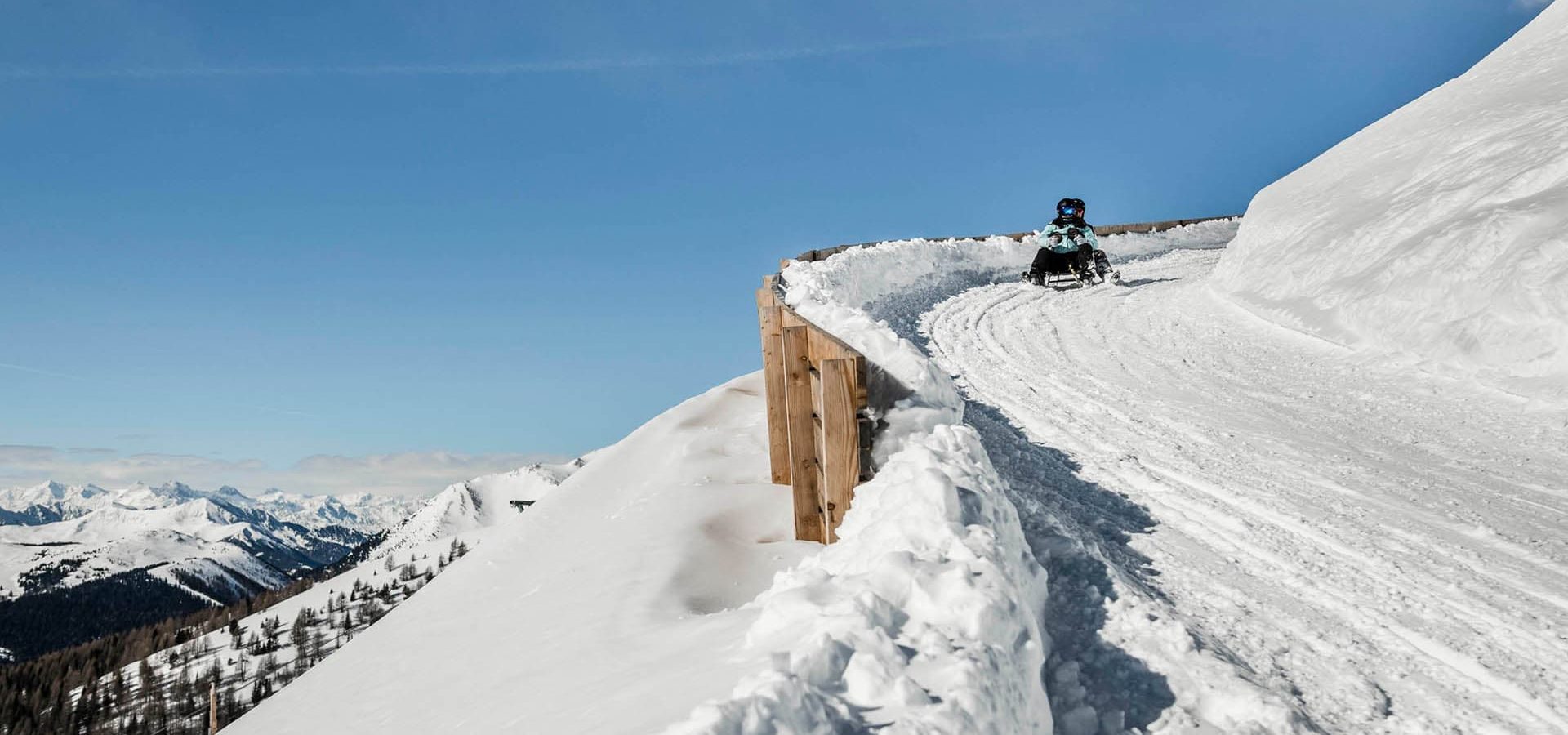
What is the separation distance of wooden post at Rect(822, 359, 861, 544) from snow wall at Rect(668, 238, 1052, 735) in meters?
0.17

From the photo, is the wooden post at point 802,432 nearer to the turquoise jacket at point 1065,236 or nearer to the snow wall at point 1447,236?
the snow wall at point 1447,236

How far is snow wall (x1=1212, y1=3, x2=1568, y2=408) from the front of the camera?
819 centimetres

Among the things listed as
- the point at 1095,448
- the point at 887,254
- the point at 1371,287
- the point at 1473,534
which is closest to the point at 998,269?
the point at 887,254

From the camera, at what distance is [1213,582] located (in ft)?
14.4

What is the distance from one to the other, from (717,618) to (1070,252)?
13680 millimetres

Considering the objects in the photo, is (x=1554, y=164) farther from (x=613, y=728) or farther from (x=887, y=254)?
(x=613, y=728)

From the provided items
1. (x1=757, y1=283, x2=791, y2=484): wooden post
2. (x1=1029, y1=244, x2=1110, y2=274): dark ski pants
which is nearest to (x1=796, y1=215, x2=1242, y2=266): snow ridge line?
(x1=1029, y1=244, x2=1110, y2=274): dark ski pants

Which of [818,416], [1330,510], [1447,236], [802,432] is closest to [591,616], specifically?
[802,432]

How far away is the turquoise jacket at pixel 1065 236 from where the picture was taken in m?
16.2

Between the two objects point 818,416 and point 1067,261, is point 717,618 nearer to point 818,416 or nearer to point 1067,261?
point 818,416

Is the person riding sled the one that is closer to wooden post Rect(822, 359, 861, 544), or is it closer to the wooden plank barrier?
the wooden plank barrier

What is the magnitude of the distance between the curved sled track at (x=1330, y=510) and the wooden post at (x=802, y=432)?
1.84 metres

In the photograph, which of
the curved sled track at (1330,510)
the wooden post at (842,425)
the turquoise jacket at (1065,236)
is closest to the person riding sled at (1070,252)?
the turquoise jacket at (1065,236)

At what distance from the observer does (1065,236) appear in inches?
641
